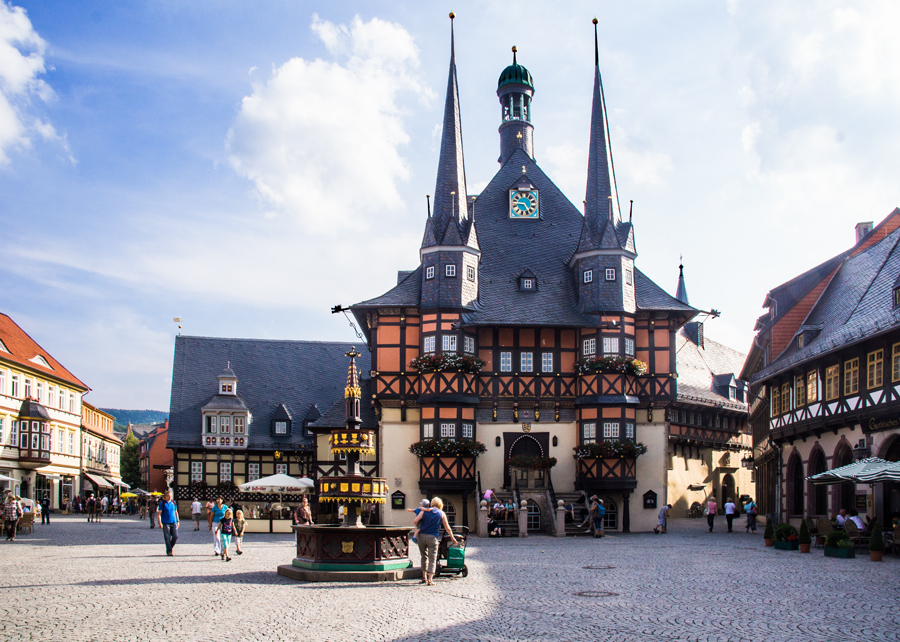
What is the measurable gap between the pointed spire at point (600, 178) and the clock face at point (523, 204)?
3.00 meters

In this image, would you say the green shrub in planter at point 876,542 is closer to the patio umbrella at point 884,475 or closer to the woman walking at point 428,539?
the patio umbrella at point 884,475

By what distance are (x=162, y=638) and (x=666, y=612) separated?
23.2ft

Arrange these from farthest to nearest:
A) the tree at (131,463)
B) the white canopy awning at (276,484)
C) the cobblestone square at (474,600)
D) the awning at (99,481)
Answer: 1. the tree at (131,463)
2. the awning at (99,481)
3. the white canopy awning at (276,484)
4. the cobblestone square at (474,600)

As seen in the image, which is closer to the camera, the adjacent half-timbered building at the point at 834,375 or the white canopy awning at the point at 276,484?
the adjacent half-timbered building at the point at 834,375

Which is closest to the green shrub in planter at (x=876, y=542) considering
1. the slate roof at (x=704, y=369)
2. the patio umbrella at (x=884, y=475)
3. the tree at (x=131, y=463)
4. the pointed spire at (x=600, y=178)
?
the patio umbrella at (x=884, y=475)

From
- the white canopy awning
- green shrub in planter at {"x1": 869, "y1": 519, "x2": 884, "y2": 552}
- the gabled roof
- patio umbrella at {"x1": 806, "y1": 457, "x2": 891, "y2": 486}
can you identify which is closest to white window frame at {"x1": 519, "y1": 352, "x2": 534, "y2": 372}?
the white canopy awning

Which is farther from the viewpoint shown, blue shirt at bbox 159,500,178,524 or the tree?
the tree

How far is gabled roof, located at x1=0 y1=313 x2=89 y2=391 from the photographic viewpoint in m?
51.4

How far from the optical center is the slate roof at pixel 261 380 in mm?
55656

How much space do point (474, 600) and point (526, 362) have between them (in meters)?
25.3

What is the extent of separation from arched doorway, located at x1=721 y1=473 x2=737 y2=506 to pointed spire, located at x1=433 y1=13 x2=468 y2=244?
2540 centimetres

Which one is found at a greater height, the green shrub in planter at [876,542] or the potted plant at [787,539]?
the green shrub in planter at [876,542]

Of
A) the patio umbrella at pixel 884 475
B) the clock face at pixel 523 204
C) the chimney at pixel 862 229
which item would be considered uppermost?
the clock face at pixel 523 204

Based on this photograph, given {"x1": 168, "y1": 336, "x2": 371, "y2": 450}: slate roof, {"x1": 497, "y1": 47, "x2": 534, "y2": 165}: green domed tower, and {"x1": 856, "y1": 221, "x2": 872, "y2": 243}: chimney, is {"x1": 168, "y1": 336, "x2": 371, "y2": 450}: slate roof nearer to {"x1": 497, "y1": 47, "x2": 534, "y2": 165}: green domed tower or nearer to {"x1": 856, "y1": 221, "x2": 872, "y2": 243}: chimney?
{"x1": 497, "y1": 47, "x2": 534, "y2": 165}: green domed tower
